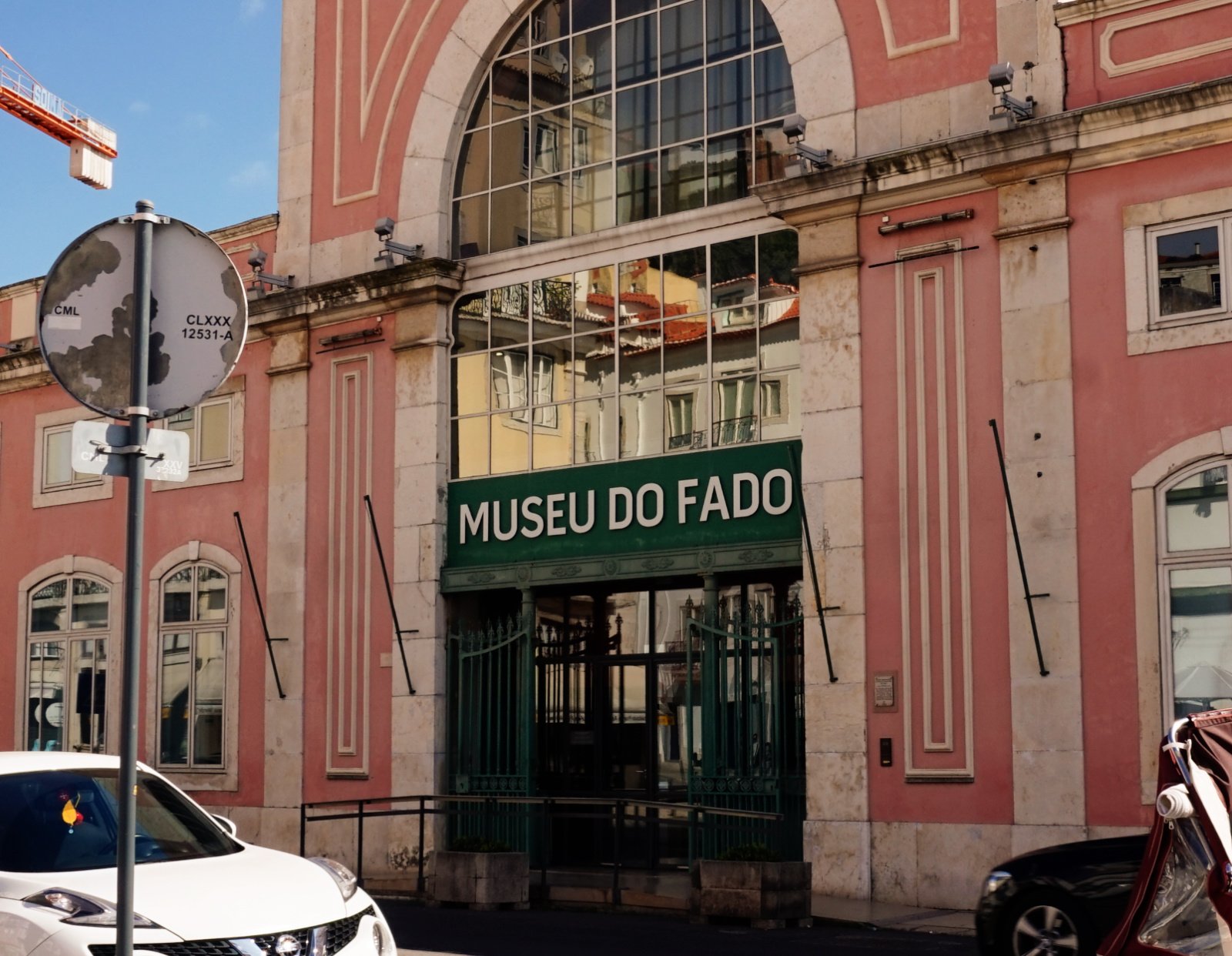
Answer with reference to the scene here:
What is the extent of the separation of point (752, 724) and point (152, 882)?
12173 millimetres

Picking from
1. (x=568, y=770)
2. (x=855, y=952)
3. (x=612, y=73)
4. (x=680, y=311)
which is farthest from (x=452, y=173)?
(x=855, y=952)

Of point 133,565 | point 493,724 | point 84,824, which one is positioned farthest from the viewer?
point 493,724

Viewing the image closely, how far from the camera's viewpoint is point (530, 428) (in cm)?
2250

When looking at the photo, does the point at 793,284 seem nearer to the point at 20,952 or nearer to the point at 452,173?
the point at 452,173

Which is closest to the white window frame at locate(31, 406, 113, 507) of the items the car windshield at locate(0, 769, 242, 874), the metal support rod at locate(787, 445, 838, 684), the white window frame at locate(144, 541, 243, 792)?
the white window frame at locate(144, 541, 243, 792)

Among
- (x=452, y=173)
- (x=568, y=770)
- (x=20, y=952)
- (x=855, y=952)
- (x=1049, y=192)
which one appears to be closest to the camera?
(x=20, y=952)

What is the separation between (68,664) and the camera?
27.8 metres

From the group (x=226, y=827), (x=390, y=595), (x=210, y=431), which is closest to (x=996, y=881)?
(x=226, y=827)

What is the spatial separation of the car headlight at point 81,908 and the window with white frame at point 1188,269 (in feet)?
40.9

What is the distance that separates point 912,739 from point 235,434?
467 inches

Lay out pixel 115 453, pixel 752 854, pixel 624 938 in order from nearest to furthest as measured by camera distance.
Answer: pixel 115 453 → pixel 624 938 → pixel 752 854

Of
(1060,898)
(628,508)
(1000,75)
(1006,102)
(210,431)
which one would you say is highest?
(1000,75)

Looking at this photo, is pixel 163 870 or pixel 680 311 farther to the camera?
pixel 680 311

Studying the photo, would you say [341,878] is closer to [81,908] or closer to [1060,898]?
[81,908]
